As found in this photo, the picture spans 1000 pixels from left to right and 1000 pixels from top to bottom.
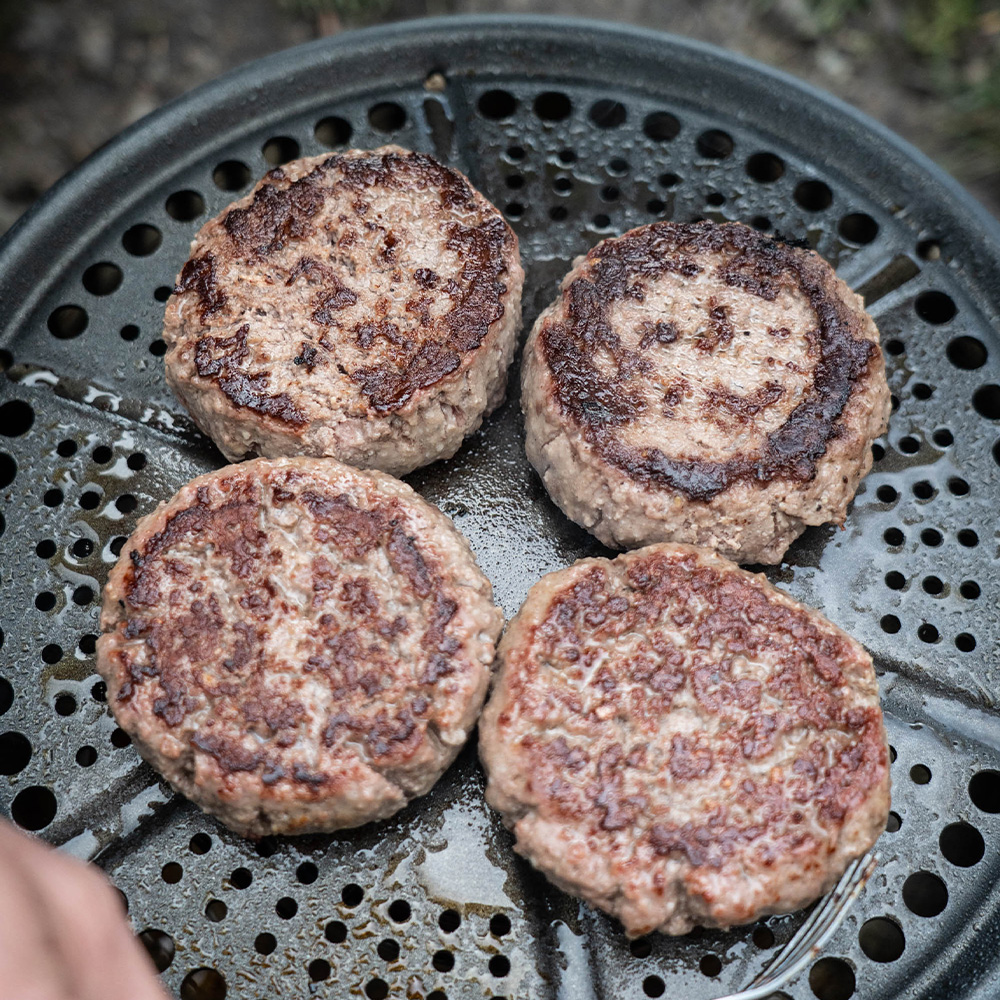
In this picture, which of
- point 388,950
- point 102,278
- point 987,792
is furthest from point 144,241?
point 987,792

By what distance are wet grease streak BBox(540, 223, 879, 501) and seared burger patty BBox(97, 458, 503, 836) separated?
1.47ft

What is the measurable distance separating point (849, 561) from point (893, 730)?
16.0 inches

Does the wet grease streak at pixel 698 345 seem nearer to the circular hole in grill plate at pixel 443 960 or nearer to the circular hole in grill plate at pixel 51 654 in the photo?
the circular hole in grill plate at pixel 443 960

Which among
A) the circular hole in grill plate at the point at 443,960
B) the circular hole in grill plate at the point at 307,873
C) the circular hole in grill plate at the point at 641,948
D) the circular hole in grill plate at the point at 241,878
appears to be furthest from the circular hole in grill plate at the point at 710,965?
the circular hole in grill plate at the point at 241,878

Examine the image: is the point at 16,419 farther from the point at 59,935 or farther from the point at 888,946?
the point at 888,946

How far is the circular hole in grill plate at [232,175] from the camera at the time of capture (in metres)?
2.58

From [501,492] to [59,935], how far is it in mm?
1408

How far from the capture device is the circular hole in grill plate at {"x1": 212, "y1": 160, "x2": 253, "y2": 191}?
2.58 m

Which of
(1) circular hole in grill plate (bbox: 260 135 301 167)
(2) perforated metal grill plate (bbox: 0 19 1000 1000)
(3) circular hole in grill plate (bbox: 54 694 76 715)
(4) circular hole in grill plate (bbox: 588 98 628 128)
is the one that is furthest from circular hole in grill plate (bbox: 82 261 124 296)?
(4) circular hole in grill plate (bbox: 588 98 628 128)

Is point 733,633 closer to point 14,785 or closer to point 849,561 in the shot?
point 849,561

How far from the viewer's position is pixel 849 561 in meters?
2.25

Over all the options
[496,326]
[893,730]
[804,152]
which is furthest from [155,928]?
[804,152]

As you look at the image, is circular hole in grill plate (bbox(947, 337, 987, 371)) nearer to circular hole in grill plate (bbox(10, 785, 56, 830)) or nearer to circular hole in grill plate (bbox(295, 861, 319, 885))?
circular hole in grill plate (bbox(295, 861, 319, 885))

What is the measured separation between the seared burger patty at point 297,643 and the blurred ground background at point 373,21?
260cm
